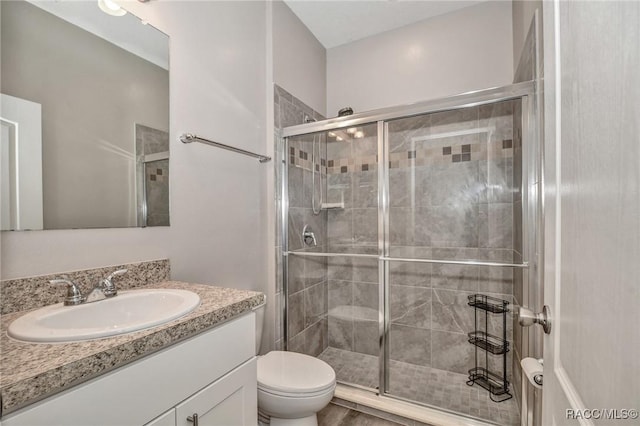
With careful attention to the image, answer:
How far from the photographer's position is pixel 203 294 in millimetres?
1072

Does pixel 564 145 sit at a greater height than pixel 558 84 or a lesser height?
lesser

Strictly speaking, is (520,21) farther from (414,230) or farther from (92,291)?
(92,291)

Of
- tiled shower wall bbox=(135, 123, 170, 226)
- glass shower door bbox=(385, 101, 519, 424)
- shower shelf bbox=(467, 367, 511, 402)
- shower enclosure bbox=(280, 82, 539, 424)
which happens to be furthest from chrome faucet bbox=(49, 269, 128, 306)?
shower shelf bbox=(467, 367, 511, 402)

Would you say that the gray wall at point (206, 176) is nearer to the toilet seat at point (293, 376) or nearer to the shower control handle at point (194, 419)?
the toilet seat at point (293, 376)

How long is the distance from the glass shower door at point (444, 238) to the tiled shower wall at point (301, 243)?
61 centimetres

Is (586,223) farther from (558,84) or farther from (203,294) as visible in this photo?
(203,294)

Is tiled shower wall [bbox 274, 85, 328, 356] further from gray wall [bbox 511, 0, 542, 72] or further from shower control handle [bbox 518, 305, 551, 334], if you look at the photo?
shower control handle [bbox 518, 305, 551, 334]

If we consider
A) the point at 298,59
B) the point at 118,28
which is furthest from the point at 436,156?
the point at 118,28

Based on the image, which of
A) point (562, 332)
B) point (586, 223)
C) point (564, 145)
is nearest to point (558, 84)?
point (564, 145)

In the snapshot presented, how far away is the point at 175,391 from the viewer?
78 cm

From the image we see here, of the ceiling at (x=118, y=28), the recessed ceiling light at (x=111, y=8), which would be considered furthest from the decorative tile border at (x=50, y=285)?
the recessed ceiling light at (x=111, y=8)

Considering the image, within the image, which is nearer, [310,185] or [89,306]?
[89,306]

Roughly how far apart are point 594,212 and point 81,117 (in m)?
1.47

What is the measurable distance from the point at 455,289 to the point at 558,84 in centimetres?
187
